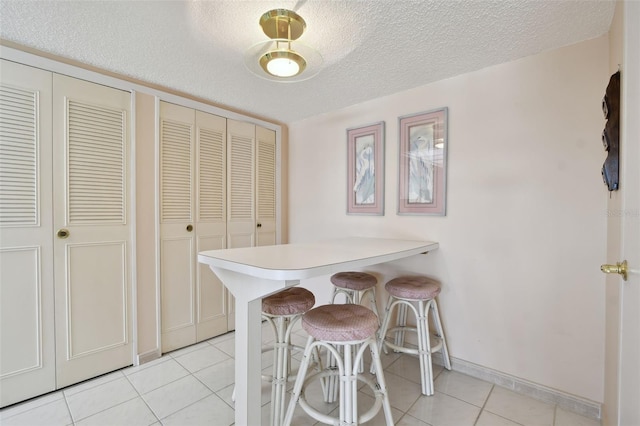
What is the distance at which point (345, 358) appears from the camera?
124 cm

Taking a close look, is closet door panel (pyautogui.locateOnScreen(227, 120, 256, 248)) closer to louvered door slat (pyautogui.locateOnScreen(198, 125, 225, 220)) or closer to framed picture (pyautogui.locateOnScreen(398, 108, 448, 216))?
louvered door slat (pyautogui.locateOnScreen(198, 125, 225, 220))

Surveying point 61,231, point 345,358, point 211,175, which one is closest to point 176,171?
point 211,175

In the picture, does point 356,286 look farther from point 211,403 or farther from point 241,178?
point 241,178

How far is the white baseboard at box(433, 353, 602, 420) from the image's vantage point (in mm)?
1629

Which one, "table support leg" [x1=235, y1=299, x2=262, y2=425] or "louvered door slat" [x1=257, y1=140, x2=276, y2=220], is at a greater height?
"louvered door slat" [x1=257, y1=140, x2=276, y2=220]

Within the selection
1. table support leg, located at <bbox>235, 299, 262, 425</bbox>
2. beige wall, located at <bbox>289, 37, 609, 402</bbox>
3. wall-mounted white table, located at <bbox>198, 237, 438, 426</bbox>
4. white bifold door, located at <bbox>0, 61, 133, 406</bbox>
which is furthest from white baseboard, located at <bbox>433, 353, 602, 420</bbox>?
white bifold door, located at <bbox>0, 61, 133, 406</bbox>

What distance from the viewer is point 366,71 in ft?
6.70

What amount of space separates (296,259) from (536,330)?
5.61 ft

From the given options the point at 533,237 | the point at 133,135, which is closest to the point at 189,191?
the point at 133,135

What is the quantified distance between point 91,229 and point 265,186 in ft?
5.33

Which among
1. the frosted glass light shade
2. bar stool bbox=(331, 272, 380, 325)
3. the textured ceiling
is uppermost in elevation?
the textured ceiling

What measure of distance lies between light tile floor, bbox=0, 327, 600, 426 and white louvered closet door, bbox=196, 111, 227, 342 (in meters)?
0.56

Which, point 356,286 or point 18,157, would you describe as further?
point 356,286

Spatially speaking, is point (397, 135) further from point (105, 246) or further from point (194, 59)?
point (105, 246)
